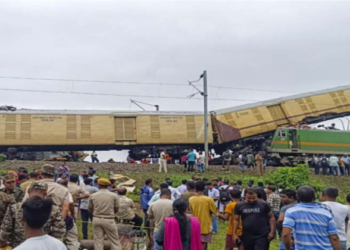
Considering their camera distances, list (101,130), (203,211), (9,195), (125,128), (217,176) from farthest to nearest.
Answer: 1. (125,128)
2. (101,130)
3. (217,176)
4. (203,211)
5. (9,195)

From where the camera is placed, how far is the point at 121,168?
2292cm

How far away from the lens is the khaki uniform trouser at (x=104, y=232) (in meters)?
7.52

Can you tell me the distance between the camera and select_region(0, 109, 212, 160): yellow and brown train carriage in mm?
26406

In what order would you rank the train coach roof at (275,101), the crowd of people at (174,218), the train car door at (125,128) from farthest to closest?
the train coach roof at (275,101) < the train car door at (125,128) < the crowd of people at (174,218)

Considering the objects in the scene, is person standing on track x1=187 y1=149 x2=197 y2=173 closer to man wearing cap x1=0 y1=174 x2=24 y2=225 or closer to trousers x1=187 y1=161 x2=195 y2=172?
trousers x1=187 y1=161 x2=195 y2=172

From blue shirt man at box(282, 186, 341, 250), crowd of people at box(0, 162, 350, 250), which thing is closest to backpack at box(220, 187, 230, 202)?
crowd of people at box(0, 162, 350, 250)

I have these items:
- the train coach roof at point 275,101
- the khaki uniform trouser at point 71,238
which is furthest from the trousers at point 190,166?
the khaki uniform trouser at point 71,238

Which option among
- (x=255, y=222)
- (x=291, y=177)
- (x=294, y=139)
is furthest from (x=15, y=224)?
(x=294, y=139)

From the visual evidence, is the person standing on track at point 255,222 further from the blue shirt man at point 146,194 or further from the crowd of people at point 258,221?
the blue shirt man at point 146,194

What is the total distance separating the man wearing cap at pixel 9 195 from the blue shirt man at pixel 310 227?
3.10 metres

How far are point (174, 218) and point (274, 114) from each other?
26.4m

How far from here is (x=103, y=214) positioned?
24.7 feet

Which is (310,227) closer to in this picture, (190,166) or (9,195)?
(9,195)

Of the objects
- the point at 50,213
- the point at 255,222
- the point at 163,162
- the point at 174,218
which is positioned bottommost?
the point at 255,222
